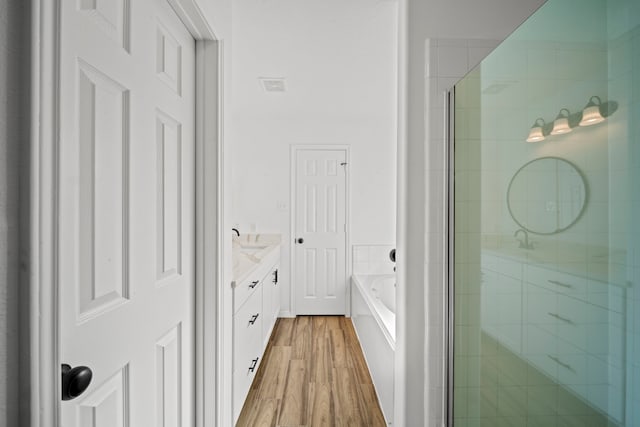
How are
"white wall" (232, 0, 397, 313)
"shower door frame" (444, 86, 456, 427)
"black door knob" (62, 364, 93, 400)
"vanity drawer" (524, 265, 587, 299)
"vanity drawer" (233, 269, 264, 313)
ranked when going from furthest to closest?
"white wall" (232, 0, 397, 313), "vanity drawer" (233, 269, 264, 313), "shower door frame" (444, 86, 456, 427), "vanity drawer" (524, 265, 587, 299), "black door knob" (62, 364, 93, 400)

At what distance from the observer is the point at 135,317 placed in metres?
1.00

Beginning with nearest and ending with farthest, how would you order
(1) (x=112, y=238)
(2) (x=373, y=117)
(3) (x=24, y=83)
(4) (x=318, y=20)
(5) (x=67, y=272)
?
(3) (x=24, y=83) → (5) (x=67, y=272) → (1) (x=112, y=238) → (4) (x=318, y=20) → (2) (x=373, y=117)

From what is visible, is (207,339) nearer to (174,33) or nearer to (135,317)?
(135,317)

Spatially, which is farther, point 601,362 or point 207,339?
point 207,339

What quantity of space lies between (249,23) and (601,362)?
7.53ft

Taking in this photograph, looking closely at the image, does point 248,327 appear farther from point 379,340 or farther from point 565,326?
point 565,326

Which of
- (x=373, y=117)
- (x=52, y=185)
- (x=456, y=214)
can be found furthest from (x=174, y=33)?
(x=373, y=117)

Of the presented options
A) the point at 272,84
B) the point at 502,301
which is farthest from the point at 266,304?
the point at 502,301

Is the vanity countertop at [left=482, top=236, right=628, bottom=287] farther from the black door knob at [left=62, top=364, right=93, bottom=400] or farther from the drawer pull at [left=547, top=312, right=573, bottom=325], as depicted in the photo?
the black door knob at [left=62, top=364, right=93, bottom=400]

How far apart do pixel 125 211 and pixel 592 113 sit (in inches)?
42.6

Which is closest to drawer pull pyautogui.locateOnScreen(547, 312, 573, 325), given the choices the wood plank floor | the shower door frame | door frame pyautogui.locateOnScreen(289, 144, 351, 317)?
the shower door frame

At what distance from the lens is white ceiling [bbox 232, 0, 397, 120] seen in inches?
83.4

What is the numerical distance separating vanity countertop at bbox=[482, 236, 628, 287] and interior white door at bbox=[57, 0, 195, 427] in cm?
99

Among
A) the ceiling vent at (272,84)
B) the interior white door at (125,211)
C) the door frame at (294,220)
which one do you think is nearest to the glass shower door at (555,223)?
the interior white door at (125,211)
